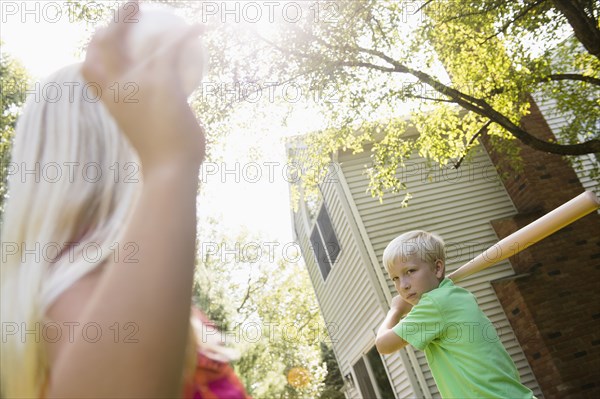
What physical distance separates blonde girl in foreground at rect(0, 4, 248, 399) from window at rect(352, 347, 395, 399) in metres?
12.7

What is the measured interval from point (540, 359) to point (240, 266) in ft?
79.2

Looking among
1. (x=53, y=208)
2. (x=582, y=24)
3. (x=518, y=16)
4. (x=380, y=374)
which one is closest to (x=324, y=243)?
(x=380, y=374)

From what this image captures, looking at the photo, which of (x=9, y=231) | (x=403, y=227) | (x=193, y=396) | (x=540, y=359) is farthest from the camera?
(x=403, y=227)

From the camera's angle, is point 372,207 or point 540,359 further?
point 372,207

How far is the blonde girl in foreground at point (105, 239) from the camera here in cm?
53

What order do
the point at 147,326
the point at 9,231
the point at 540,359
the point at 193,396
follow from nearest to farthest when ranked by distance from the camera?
1. the point at 147,326
2. the point at 9,231
3. the point at 193,396
4. the point at 540,359

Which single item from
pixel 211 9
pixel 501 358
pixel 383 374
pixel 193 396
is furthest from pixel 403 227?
pixel 193 396

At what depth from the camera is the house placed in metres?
10.5

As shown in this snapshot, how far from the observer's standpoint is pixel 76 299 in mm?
629

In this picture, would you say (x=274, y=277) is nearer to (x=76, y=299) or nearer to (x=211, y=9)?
(x=211, y=9)

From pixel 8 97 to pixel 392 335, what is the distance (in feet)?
59.1

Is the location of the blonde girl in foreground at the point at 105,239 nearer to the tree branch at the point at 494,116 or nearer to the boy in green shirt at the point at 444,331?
the boy in green shirt at the point at 444,331
